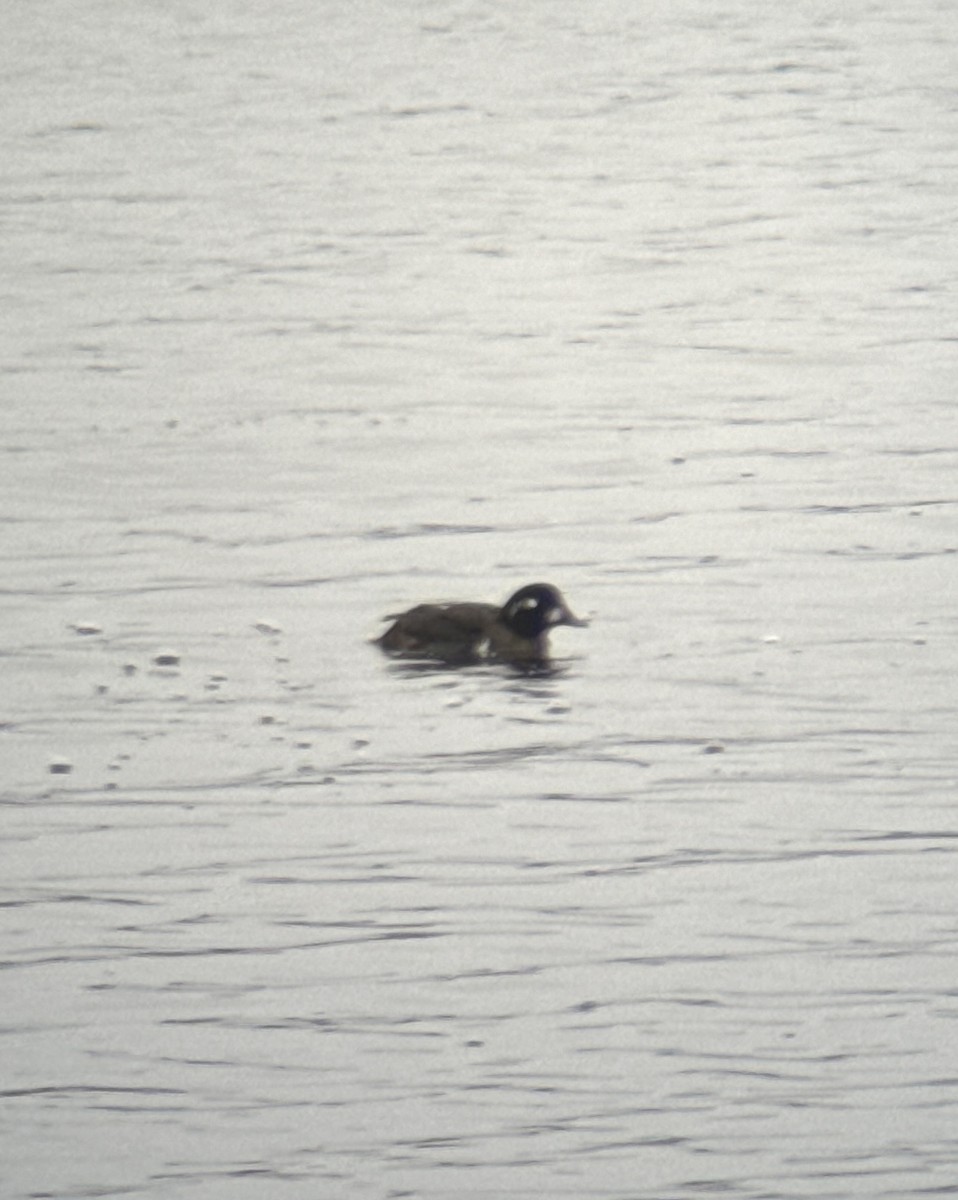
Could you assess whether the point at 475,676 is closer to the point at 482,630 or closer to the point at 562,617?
the point at 482,630

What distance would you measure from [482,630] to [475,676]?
0.22 meters

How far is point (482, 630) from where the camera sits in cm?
1241

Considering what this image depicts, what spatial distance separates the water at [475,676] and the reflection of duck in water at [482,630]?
0.13 m

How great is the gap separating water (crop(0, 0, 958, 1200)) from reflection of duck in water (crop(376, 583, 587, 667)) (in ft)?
0.44

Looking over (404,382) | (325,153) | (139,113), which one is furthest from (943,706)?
(139,113)

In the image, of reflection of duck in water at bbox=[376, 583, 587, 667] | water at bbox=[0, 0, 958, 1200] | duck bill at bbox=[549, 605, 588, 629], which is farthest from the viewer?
duck bill at bbox=[549, 605, 588, 629]

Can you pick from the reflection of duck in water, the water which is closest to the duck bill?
the reflection of duck in water

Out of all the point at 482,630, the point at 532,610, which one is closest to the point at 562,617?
the point at 532,610

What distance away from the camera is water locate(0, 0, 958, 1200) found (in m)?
8.17

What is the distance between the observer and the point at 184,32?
3294cm

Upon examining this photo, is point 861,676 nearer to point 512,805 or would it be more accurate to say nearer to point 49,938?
point 512,805

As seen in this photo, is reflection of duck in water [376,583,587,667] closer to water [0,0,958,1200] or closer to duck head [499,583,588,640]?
duck head [499,583,588,640]

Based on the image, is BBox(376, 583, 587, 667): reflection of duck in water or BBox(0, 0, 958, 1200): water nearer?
BBox(0, 0, 958, 1200): water

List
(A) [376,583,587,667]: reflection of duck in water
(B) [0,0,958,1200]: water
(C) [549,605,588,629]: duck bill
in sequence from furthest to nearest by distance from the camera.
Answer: (C) [549,605,588,629]: duck bill < (A) [376,583,587,667]: reflection of duck in water < (B) [0,0,958,1200]: water
